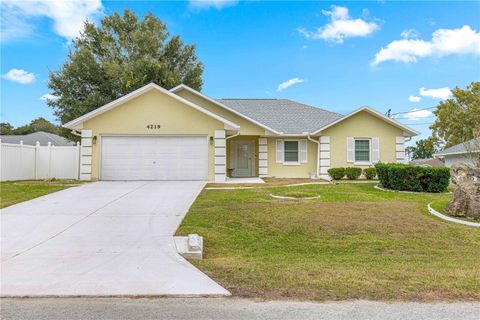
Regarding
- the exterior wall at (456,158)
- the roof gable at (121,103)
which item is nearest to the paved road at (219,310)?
the roof gable at (121,103)

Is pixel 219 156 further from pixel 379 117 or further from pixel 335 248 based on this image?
pixel 335 248

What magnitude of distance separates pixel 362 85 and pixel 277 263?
63.4 ft

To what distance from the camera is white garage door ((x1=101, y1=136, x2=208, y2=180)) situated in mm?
16328

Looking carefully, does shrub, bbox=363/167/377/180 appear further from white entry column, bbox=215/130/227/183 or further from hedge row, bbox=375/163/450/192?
white entry column, bbox=215/130/227/183

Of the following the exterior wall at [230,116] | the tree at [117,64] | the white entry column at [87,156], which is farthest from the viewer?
the tree at [117,64]

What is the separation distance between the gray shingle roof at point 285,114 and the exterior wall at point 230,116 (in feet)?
5.49

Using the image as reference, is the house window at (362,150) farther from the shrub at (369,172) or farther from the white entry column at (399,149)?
the white entry column at (399,149)

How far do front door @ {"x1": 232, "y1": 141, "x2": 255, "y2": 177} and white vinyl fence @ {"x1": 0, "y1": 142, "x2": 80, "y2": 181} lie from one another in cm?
883

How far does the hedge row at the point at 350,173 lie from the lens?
18.0m

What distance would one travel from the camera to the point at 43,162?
18.4 metres

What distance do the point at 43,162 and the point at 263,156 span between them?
12.0 m

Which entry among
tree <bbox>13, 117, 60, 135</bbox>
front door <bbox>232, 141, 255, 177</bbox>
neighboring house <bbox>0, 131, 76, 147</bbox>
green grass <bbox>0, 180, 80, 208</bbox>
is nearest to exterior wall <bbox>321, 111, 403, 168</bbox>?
front door <bbox>232, 141, 255, 177</bbox>

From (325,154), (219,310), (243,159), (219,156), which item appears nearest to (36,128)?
(243,159)

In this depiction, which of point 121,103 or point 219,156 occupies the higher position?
point 121,103
